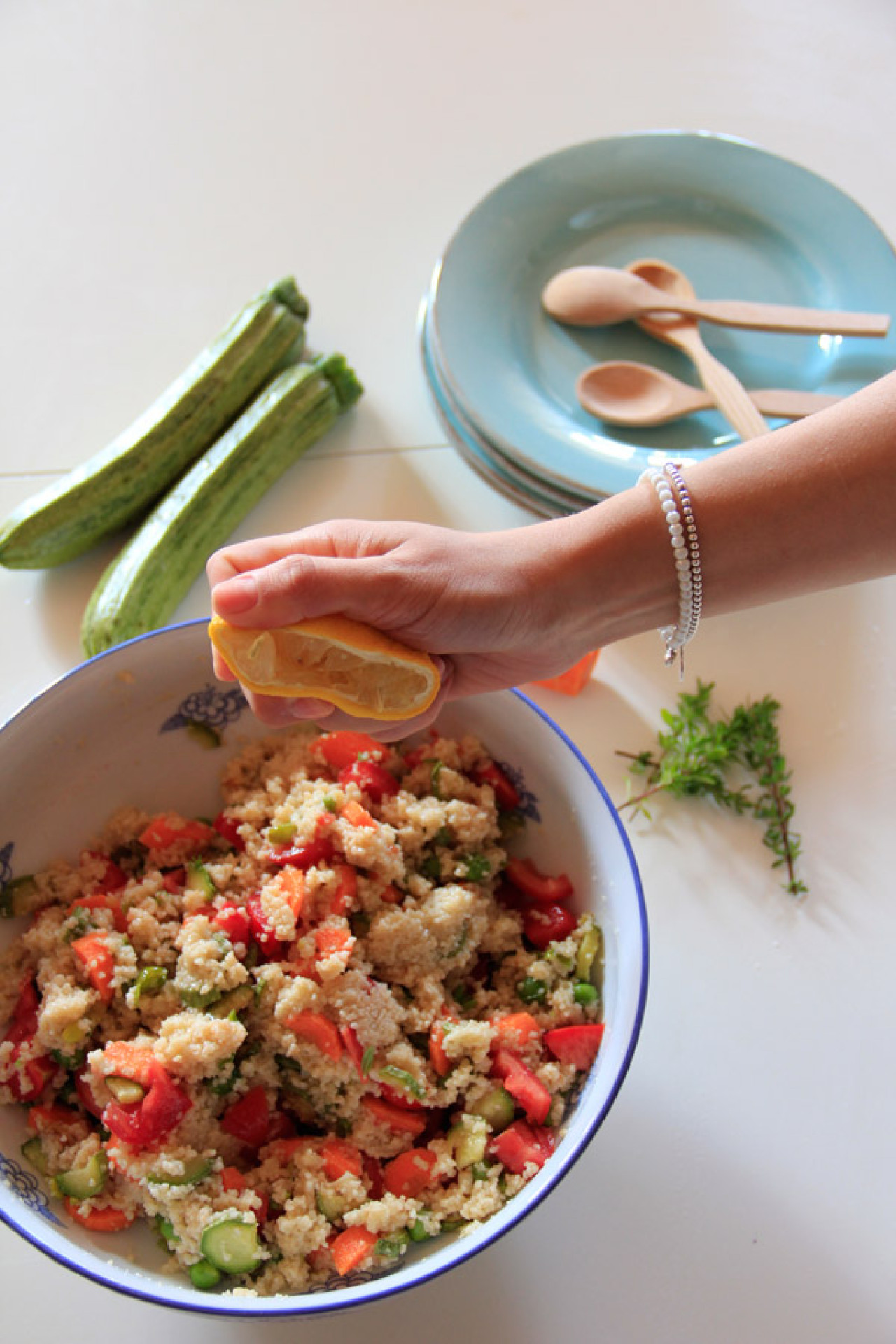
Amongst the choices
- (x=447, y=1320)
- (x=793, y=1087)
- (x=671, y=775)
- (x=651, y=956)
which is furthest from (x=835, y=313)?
(x=447, y=1320)

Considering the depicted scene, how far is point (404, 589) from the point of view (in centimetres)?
112

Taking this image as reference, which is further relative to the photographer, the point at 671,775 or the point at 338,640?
the point at 671,775

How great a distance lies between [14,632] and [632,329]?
1162mm

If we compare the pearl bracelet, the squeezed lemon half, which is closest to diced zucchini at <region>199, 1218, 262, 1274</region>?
the squeezed lemon half

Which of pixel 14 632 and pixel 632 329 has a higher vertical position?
pixel 632 329

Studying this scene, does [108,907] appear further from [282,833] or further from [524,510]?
[524,510]

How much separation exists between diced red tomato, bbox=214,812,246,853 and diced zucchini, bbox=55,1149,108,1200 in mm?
383

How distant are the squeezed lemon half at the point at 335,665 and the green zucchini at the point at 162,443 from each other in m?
0.58

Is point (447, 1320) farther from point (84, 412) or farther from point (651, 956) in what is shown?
point (84, 412)

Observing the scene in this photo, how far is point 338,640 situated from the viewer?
1.11 meters

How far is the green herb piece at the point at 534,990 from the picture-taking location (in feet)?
3.98

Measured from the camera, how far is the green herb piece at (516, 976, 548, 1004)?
121 centimetres

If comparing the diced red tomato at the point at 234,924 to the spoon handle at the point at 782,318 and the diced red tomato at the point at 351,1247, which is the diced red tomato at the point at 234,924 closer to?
the diced red tomato at the point at 351,1247

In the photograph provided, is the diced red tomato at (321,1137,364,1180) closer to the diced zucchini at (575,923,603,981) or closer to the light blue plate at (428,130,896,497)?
the diced zucchini at (575,923,603,981)
